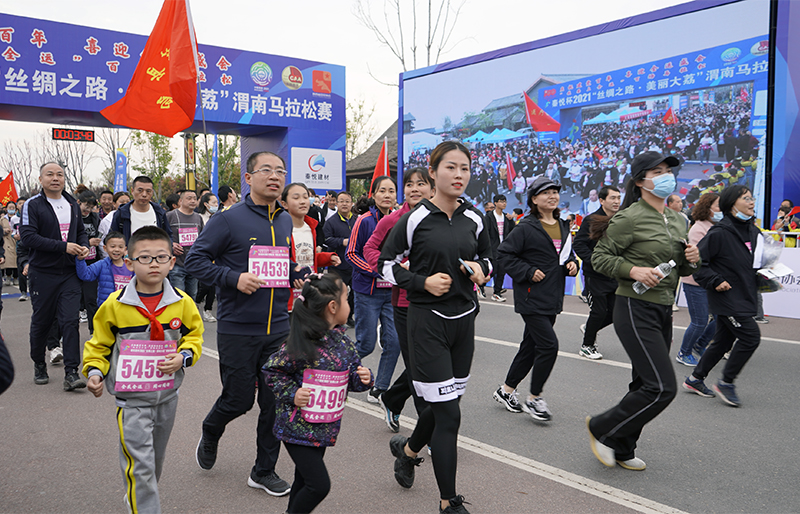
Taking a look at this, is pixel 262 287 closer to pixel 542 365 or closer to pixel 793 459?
pixel 542 365

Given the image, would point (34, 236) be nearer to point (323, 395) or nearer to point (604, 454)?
point (323, 395)

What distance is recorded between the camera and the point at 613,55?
50.2 ft

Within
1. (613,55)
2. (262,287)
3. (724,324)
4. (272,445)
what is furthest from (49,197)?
(613,55)

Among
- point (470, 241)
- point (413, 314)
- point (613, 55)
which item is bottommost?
point (413, 314)

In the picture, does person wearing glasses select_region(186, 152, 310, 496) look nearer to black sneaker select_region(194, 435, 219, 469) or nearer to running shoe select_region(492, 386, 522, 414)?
black sneaker select_region(194, 435, 219, 469)

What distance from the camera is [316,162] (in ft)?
71.1

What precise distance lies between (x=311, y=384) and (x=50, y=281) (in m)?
4.51

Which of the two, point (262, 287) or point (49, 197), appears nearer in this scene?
point (262, 287)

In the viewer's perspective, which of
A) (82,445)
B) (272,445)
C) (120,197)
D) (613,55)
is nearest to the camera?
(272,445)

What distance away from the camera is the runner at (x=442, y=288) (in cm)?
317

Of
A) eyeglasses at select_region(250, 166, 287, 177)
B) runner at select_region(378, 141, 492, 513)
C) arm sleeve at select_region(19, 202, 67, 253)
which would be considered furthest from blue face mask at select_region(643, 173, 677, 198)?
arm sleeve at select_region(19, 202, 67, 253)

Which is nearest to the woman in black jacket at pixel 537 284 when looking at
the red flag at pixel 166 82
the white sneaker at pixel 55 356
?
the white sneaker at pixel 55 356

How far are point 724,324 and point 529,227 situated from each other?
7.01ft

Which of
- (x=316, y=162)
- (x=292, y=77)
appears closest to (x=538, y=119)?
(x=316, y=162)
